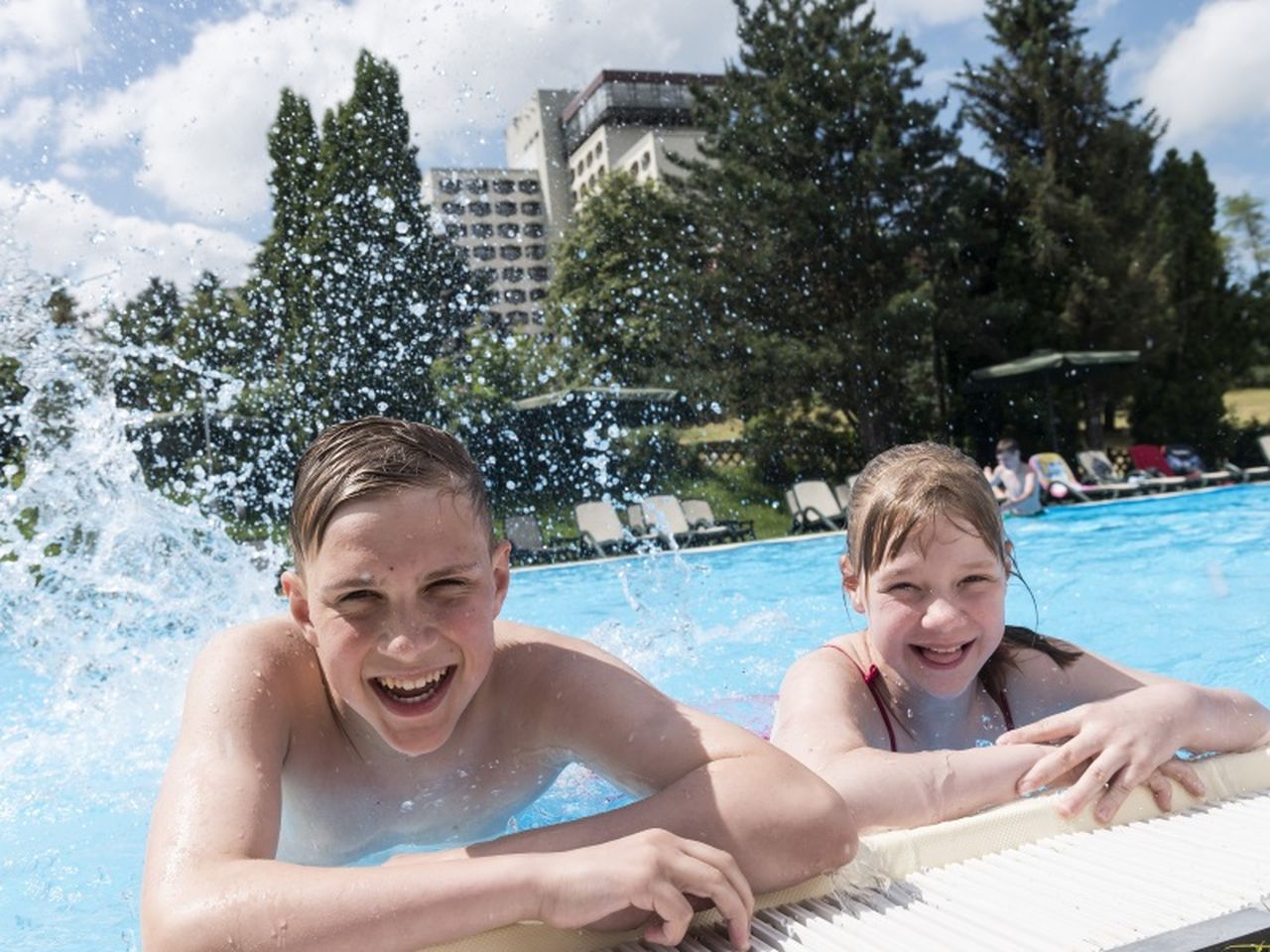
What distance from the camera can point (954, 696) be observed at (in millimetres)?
2730

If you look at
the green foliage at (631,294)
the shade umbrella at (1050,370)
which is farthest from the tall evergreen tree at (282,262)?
the shade umbrella at (1050,370)

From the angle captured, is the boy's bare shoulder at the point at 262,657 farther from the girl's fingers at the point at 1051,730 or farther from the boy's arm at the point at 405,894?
the girl's fingers at the point at 1051,730

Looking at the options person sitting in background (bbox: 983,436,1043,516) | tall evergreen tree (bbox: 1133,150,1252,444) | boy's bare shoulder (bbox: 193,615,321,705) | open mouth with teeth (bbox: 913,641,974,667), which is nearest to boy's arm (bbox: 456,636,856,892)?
boy's bare shoulder (bbox: 193,615,321,705)

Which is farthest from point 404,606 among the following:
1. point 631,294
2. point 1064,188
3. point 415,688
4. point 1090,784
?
point 631,294

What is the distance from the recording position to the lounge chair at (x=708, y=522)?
53.3 ft

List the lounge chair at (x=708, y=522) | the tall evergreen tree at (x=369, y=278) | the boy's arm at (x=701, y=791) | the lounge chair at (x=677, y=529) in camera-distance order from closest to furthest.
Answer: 1. the boy's arm at (x=701, y=791)
2. the lounge chair at (x=677, y=529)
3. the lounge chair at (x=708, y=522)
4. the tall evergreen tree at (x=369, y=278)

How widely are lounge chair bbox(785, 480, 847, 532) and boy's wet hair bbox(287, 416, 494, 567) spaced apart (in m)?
15.4

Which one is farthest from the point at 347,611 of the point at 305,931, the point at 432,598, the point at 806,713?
the point at 806,713

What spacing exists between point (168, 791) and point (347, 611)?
1.26 ft

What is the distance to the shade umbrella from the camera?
2103 cm

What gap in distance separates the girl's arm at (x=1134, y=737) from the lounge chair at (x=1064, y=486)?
15.8 m

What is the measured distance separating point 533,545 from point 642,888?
45.9 feet

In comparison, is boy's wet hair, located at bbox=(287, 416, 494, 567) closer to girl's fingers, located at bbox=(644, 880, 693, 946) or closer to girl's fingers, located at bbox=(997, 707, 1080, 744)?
girl's fingers, located at bbox=(644, 880, 693, 946)

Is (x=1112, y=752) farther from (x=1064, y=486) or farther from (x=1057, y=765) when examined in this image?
(x=1064, y=486)
